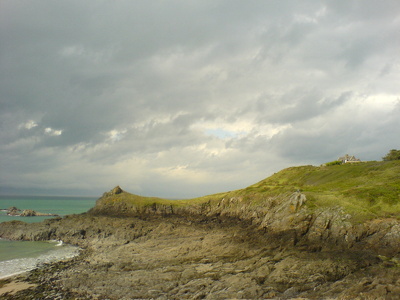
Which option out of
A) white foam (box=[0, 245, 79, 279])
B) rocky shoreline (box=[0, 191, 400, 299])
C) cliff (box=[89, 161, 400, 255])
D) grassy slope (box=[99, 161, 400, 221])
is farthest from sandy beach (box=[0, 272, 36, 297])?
grassy slope (box=[99, 161, 400, 221])

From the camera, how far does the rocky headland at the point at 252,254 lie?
73.9 ft

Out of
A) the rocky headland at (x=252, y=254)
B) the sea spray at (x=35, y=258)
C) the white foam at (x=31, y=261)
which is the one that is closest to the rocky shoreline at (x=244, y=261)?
the rocky headland at (x=252, y=254)

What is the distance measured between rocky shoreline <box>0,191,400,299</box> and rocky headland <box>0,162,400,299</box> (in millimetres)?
111

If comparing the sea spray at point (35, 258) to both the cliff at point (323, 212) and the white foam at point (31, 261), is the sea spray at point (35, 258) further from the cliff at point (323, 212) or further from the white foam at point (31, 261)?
the cliff at point (323, 212)

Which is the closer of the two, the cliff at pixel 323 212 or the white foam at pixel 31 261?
the cliff at pixel 323 212

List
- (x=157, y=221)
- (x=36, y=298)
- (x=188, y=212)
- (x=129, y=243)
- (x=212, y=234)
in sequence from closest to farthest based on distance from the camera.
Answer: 1. (x=36, y=298)
2. (x=212, y=234)
3. (x=129, y=243)
4. (x=157, y=221)
5. (x=188, y=212)

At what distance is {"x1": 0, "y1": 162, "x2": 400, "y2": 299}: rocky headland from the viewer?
22.5 metres

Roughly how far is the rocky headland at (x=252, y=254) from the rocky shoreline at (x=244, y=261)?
111 mm

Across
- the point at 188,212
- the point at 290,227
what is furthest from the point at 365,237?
the point at 188,212

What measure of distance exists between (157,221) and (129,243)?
33.6ft

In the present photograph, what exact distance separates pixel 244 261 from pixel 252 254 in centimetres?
240

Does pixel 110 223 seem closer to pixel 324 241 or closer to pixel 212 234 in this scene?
pixel 212 234

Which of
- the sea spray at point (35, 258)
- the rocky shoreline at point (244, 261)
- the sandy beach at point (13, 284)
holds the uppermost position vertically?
the rocky shoreline at point (244, 261)

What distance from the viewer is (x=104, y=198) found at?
74.6 meters
